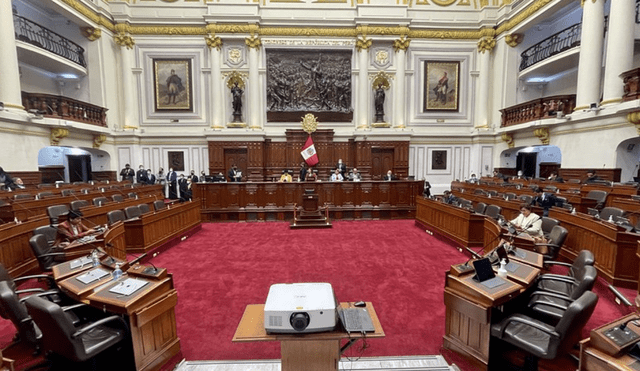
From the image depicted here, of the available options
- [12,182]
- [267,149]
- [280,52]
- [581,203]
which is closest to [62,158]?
[12,182]

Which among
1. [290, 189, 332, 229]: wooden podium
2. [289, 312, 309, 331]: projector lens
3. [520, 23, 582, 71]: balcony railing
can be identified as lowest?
[290, 189, 332, 229]: wooden podium

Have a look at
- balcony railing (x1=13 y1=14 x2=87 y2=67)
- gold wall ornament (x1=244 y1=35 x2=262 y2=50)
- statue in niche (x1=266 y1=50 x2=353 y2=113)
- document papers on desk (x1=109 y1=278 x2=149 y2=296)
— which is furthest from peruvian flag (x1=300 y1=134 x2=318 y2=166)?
document papers on desk (x1=109 y1=278 x2=149 y2=296)

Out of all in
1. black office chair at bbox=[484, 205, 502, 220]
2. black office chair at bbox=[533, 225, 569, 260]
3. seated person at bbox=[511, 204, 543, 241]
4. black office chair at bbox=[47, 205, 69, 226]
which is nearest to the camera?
black office chair at bbox=[533, 225, 569, 260]

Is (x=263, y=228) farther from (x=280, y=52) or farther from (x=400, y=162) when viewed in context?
(x=280, y=52)

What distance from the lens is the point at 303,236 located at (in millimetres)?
7137

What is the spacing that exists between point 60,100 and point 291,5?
9.81 m

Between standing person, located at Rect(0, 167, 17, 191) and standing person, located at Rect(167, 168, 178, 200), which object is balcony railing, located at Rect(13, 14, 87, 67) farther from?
standing person, located at Rect(167, 168, 178, 200)

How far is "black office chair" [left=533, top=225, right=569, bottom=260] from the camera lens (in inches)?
161

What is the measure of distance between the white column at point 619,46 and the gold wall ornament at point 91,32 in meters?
18.2

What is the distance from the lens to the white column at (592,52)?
30.3ft

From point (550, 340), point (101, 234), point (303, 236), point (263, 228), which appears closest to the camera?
point (550, 340)

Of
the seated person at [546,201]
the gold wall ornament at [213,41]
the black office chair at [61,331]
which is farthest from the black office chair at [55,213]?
the gold wall ornament at [213,41]

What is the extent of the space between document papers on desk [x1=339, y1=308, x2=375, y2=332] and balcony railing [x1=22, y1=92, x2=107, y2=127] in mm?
12740

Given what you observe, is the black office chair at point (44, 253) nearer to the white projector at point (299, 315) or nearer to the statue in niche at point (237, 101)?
the white projector at point (299, 315)
